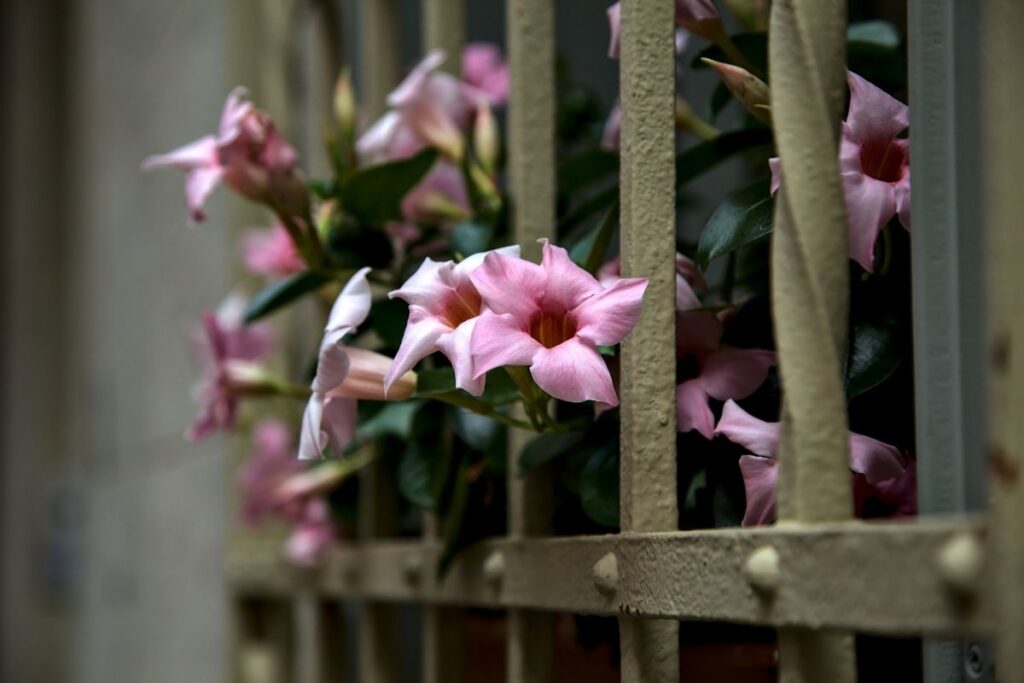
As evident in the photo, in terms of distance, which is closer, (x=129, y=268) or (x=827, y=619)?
(x=827, y=619)

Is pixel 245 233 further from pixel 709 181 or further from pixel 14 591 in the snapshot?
pixel 14 591

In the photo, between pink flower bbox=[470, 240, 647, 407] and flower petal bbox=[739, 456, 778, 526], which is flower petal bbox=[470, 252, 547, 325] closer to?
pink flower bbox=[470, 240, 647, 407]

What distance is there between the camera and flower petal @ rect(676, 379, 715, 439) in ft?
1.98

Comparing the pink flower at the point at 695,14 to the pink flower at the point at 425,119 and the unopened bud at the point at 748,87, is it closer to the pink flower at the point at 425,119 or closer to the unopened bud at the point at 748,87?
the unopened bud at the point at 748,87

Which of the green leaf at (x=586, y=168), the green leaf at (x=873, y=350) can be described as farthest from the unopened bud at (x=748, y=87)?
the green leaf at (x=586, y=168)

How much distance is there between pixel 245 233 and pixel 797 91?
2.92 ft

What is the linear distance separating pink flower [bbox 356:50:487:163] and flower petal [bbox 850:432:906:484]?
39 cm

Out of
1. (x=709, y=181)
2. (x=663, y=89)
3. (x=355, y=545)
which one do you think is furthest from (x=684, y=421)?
(x=355, y=545)

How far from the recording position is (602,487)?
0.65 meters

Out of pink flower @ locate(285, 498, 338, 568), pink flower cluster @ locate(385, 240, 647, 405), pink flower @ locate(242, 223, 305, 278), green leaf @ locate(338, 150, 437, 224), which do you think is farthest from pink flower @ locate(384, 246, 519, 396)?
pink flower @ locate(285, 498, 338, 568)

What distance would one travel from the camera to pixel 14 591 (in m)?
2.54

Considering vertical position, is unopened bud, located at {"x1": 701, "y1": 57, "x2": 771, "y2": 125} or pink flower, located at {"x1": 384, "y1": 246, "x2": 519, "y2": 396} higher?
unopened bud, located at {"x1": 701, "y1": 57, "x2": 771, "y2": 125}

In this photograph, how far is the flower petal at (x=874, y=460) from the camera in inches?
21.8

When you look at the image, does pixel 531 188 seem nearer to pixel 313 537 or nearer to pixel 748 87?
pixel 748 87
